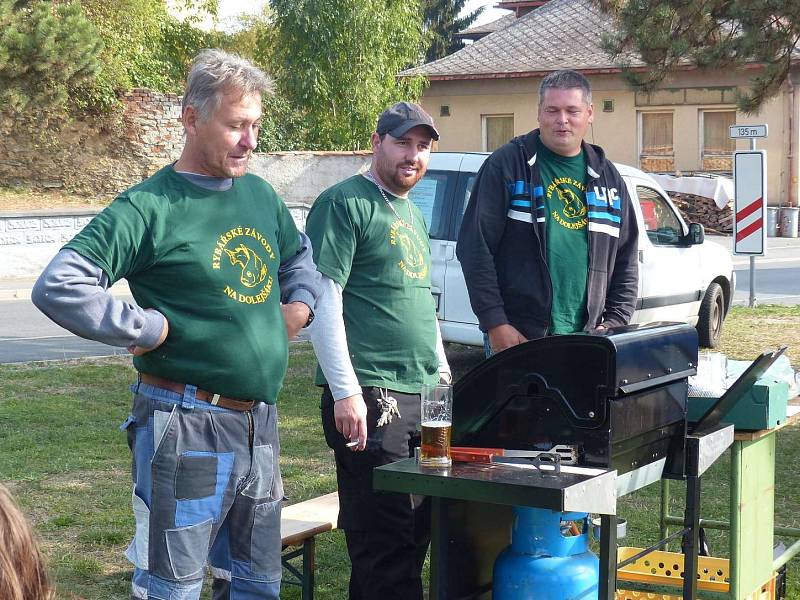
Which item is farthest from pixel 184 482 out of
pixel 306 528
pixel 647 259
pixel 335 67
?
pixel 335 67

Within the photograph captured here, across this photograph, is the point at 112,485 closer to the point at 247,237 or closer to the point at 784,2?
the point at 247,237

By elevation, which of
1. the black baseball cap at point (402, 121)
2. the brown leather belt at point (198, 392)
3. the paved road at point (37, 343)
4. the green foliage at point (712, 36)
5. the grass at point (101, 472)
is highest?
the green foliage at point (712, 36)

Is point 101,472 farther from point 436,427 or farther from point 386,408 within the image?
point 436,427

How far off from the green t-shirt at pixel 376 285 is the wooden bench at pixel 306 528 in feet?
2.54

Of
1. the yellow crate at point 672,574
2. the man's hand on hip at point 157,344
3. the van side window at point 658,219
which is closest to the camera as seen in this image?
the man's hand on hip at point 157,344

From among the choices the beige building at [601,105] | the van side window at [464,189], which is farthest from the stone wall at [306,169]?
the van side window at [464,189]

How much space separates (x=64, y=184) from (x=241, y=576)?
82.8 feet

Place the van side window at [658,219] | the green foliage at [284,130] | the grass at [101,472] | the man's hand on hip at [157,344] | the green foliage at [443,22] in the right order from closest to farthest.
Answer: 1. the man's hand on hip at [157,344]
2. the grass at [101,472]
3. the van side window at [658,219]
4. the green foliage at [284,130]
5. the green foliage at [443,22]

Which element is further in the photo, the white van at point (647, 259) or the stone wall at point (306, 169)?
the stone wall at point (306, 169)

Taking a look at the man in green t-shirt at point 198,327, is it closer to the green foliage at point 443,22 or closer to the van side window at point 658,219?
the van side window at point 658,219

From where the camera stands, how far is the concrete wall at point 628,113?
2873cm

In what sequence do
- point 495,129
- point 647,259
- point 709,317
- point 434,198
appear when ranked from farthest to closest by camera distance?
point 495,129 < point 709,317 < point 647,259 < point 434,198

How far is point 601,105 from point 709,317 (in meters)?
21.1

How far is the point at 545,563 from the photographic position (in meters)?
3.22
